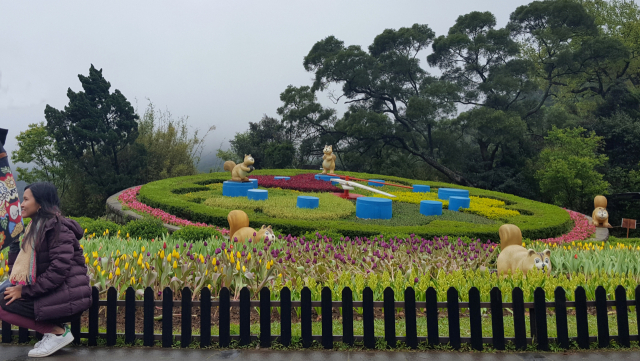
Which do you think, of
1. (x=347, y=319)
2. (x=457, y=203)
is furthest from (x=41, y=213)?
(x=457, y=203)

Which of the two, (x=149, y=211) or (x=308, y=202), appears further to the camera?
(x=149, y=211)

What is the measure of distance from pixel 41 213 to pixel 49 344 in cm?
109

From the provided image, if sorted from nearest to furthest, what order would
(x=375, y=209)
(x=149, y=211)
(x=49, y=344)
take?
1. (x=49, y=344)
2. (x=375, y=209)
3. (x=149, y=211)

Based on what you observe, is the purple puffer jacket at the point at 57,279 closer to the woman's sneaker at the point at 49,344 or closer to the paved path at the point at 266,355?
the woman's sneaker at the point at 49,344

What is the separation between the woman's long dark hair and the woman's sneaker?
2.62ft

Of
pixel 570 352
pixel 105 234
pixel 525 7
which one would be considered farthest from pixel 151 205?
pixel 525 7

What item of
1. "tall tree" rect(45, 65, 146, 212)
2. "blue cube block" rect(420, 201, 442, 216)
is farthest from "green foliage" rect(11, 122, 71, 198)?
"blue cube block" rect(420, 201, 442, 216)

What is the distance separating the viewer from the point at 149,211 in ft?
36.7

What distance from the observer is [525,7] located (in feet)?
A: 78.2

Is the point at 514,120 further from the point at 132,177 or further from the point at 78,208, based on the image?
the point at 78,208

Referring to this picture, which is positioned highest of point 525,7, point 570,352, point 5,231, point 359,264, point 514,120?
point 525,7

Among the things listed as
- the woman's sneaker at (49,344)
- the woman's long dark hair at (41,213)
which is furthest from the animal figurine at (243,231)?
the woman's long dark hair at (41,213)

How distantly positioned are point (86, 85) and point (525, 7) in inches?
976

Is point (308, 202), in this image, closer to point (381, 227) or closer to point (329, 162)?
point (381, 227)
